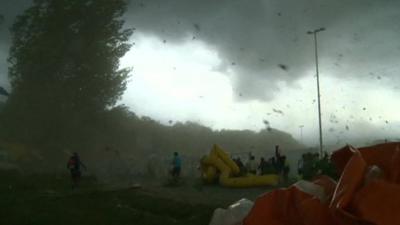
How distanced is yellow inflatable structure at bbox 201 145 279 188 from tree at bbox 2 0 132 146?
27772mm

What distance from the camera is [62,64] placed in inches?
2042

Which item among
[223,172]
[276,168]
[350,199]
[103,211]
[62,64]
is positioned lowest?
[103,211]

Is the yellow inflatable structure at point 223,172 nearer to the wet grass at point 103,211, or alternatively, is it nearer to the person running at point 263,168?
the person running at point 263,168

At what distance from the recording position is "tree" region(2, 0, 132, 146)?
50.3 metres

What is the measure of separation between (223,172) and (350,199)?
21124mm

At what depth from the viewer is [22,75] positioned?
51.2 metres

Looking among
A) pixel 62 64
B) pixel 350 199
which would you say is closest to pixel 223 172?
pixel 350 199

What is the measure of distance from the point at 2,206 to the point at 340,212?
11.1m

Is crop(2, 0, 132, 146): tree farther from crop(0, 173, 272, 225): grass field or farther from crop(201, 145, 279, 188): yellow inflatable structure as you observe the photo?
crop(0, 173, 272, 225): grass field

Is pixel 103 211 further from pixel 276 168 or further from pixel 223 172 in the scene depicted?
pixel 276 168

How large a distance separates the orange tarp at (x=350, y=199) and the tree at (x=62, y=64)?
A: 48170 mm

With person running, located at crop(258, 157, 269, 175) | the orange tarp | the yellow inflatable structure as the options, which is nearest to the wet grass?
the orange tarp

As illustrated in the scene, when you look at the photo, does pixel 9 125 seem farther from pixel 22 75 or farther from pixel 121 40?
pixel 121 40

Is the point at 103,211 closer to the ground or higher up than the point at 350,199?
closer to the ground
